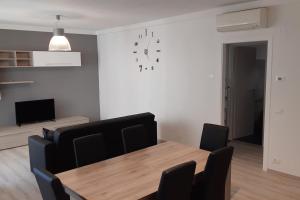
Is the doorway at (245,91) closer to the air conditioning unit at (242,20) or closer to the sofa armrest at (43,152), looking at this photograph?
the air conditioning unit at (242,20)

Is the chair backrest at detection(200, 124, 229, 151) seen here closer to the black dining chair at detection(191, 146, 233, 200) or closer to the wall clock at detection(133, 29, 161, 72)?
the black dining chair at detection(191, 146, 233, 200)

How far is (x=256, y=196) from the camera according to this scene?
3379 mm

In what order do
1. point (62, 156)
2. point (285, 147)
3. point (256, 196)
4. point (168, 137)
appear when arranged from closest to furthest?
point (256, 196) → point (62, 156) → point (285, 147) → point (168, 137)

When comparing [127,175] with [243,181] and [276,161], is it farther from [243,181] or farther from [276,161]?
[276,161]

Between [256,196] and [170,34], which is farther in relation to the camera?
[170,34]

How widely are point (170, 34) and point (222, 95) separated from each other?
64.4 inches

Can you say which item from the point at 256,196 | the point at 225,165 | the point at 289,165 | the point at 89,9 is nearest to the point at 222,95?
the point at 289,165

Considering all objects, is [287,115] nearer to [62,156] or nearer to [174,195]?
[174,195]

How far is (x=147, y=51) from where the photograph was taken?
5832 mm

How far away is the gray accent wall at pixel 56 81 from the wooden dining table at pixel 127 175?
4255mm

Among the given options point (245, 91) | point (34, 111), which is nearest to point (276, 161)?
point (245, 91)

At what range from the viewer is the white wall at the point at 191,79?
3770 millimetres

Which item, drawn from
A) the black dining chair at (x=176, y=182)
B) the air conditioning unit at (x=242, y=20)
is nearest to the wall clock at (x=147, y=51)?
the air conditioning unit at (x=242, y=20)

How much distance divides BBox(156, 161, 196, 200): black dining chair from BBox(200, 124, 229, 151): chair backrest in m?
1.15
